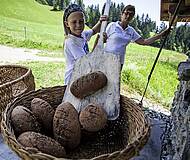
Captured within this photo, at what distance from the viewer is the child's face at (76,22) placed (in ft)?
4.61

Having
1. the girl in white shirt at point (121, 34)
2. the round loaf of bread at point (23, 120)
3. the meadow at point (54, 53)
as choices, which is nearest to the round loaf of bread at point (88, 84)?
the round loaf of bread at point (23, 120)

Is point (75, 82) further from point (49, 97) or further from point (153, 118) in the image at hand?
point (153, 118)

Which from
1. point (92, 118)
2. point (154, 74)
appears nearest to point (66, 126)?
point (92, 118)

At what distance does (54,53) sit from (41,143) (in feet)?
12.8

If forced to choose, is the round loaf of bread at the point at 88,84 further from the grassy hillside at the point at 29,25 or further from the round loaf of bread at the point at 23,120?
the grassy hillside at the point at 29,25

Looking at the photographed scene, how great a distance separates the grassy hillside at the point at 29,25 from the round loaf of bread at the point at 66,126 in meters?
4.05

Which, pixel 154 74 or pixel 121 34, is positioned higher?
pixel 121 34

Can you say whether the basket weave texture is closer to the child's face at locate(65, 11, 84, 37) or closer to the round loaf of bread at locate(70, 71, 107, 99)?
the child's face at locate(65, 11, 84, 37)

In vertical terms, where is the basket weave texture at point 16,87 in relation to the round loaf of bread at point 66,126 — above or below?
below

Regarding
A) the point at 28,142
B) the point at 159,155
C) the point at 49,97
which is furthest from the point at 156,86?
the point at 28,142

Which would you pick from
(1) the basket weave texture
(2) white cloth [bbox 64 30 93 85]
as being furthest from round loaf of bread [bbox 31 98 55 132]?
(1) the basket weave texture

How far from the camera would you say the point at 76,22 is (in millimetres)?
1422

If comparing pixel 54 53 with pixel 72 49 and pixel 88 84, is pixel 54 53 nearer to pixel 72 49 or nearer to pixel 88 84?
pixel 72 49

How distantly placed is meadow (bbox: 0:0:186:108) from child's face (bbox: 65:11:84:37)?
56.7 inches
